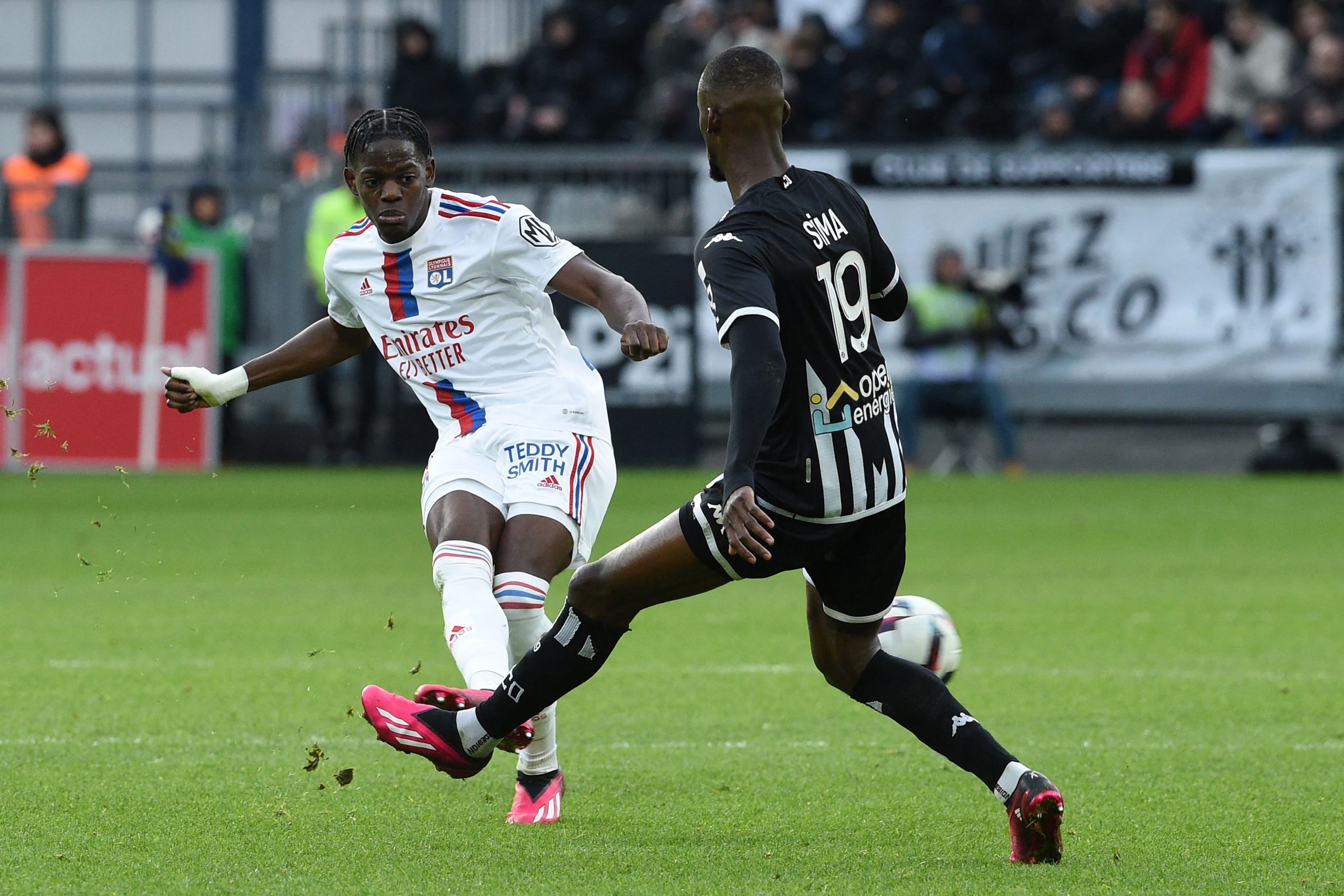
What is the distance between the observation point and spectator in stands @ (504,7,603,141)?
60.8 feet

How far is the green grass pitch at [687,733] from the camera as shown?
4332mm

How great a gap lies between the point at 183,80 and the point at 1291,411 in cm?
1738

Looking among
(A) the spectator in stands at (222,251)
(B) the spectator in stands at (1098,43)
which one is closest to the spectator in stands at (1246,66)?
(B) the spectator in stands at (1098,43)

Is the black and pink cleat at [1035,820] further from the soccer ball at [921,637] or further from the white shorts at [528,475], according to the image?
the white shorts at [528,475]

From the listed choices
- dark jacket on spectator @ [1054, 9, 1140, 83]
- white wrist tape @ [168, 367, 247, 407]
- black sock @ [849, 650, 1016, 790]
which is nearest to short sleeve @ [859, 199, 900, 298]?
black sock @ [849, 650, 1016, 790]

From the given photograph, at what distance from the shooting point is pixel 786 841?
461 centimetres

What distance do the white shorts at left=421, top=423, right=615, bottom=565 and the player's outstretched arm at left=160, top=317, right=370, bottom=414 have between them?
473 mm

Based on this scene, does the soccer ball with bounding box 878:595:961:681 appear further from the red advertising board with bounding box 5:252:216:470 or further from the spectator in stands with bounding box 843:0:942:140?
the spectator in stands with bounding box 843:0:942:140

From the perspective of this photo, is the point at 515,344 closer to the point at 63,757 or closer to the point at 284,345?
the point at 284,345

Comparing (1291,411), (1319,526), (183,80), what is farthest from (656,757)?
(183,80)

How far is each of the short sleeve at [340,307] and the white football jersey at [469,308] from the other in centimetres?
1

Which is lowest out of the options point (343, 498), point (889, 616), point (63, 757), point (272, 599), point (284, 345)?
point (343, 498)

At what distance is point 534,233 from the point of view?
5191 millimetres

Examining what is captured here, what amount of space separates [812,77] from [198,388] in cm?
1393
